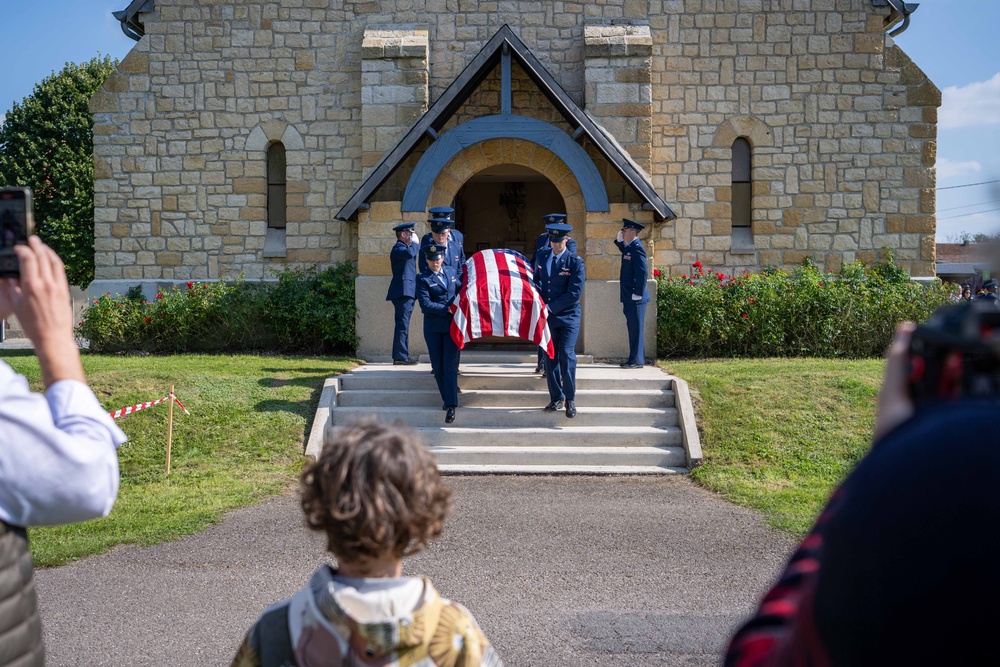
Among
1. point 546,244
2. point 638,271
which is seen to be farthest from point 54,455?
point 638,271

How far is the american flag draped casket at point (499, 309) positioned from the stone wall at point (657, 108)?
518cm

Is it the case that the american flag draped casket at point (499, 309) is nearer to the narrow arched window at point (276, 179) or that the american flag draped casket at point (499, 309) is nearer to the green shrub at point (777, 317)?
the green shrub at point (777, 317)

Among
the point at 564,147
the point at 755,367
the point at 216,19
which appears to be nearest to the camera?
the point at 755,367

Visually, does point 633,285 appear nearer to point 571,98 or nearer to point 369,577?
point 571,98

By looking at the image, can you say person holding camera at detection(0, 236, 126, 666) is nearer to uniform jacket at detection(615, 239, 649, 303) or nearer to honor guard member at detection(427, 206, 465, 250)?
honor guard member at detection(427, 206, 465, 250)

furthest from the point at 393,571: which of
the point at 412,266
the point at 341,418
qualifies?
the point at 412,266

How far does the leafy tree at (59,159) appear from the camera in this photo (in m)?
28.3

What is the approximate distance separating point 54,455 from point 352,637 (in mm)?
709

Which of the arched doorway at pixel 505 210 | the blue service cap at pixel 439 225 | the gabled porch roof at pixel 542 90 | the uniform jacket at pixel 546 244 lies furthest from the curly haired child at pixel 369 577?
the arched doorway at pixel 505 210

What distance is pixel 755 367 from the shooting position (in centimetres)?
1203

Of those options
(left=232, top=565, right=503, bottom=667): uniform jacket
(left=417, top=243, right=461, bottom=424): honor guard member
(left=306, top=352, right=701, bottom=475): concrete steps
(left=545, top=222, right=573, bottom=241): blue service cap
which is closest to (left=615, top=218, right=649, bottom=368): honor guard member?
(left=306, top=352, right=701, bottom=475): concrete steps

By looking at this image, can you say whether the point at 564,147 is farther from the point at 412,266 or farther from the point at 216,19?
the point at 216,19

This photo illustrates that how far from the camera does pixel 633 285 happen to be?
12.7m

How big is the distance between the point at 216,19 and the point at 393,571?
15.1 meters
